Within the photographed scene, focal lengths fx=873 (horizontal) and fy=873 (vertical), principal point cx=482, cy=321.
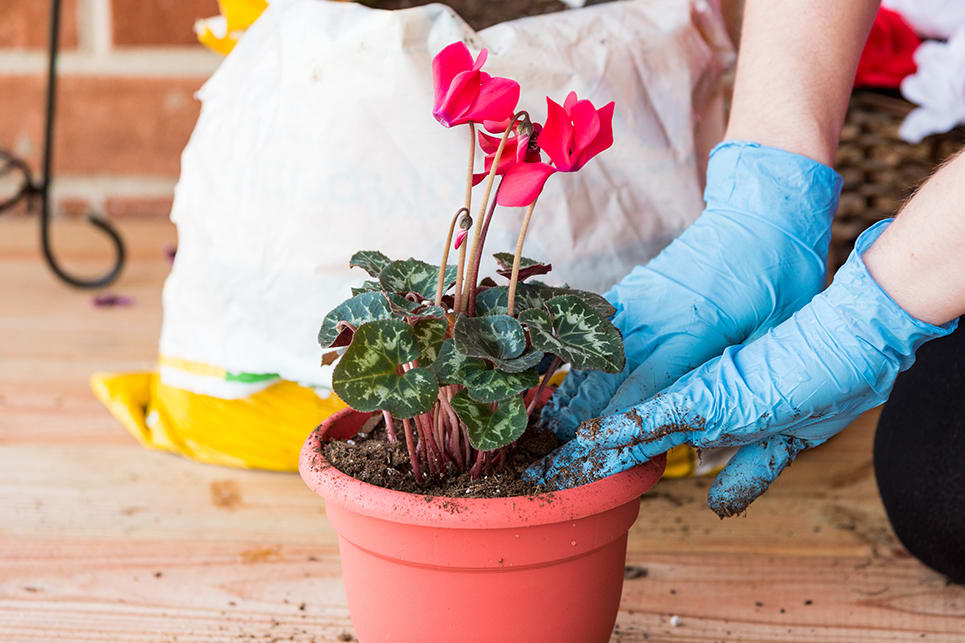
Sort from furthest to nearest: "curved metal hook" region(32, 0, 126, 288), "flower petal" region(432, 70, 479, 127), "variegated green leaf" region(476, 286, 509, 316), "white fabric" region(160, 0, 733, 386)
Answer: "curved metal hook" region(32, 0, 126, 288), "white fabric" region(160, 0, 733, 386), "variegated green leaf" region(476, 286, 509, 316), "flower petal" region(432, 70, 479, 127)

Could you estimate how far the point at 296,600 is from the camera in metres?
0.84

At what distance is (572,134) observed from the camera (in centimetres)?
58

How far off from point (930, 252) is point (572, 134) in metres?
0.27

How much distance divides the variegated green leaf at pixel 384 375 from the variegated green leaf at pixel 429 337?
0.07 ft

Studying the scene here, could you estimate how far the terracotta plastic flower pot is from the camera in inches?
23.8

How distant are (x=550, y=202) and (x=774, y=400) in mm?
393

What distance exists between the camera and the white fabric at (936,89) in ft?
3.78

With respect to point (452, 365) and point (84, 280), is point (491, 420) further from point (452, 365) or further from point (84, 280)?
point (84, 280)

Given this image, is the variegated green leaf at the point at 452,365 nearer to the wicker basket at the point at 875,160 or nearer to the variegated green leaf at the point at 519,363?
the variegated green leaf at the point at 519,363

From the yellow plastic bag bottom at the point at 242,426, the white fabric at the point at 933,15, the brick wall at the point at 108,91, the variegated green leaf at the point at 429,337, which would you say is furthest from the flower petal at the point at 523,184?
the brick wall at the point at 108,91

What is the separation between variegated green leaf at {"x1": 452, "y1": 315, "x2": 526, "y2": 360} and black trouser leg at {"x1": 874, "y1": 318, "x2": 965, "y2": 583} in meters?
0.48

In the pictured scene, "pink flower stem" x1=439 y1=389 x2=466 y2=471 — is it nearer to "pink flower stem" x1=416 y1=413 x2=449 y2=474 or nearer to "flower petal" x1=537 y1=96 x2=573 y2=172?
"pink flower stem" x1=416 y1=413 x2=449 y2=474

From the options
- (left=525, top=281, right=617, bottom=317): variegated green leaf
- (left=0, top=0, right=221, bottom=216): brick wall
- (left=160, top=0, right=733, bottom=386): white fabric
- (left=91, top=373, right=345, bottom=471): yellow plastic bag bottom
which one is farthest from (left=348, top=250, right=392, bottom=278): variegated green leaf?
(left=0, top=0, right=221, bottom=216): brick wall

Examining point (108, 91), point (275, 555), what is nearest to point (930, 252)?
point (275, 555)
